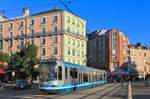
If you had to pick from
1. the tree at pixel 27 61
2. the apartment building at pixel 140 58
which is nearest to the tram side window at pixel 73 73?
the tree at pixel 27 61

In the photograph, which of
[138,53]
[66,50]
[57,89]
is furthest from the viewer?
[138,53]

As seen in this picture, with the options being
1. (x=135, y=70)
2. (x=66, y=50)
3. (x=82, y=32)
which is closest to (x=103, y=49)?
(x=135, y=70)

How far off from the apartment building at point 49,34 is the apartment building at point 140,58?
1952 inches

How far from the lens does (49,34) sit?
106 metres

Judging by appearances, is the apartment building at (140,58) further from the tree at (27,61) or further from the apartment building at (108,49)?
the tree at (27,61)

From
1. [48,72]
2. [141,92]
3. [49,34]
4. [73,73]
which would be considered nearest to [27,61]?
[49,34]

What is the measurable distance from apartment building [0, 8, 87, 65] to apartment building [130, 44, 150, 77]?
49572 mm

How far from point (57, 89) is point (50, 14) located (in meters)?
71.4

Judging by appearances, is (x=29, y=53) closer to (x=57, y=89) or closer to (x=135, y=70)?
(x=57, y=89)

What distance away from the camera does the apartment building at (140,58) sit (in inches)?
6355

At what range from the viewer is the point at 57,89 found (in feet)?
116

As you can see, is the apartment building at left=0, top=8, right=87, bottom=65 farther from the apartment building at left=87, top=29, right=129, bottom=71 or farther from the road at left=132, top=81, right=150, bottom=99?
the road at left=132, top=81, right=150, bottom=99

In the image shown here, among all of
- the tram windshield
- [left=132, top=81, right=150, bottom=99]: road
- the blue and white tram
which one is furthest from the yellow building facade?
the tram windshield

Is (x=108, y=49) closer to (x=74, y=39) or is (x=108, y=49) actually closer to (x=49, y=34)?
(x=74, y=39)
